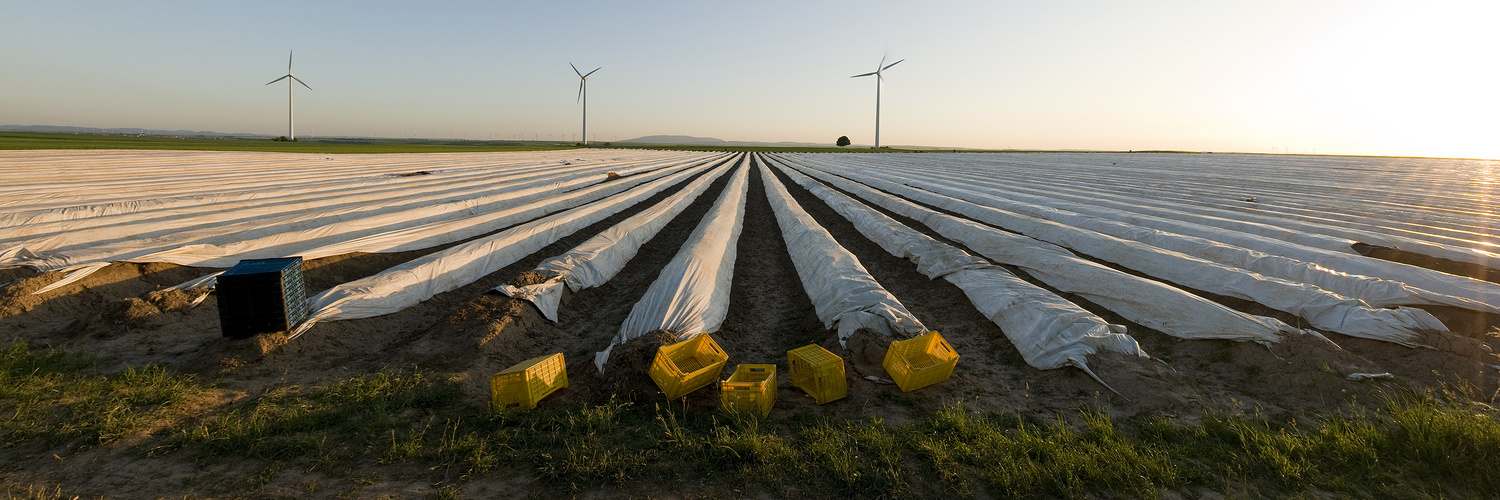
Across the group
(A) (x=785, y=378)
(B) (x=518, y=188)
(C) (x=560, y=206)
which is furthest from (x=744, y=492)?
(B) (x=518, y=188)

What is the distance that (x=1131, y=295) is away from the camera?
601 centimetres

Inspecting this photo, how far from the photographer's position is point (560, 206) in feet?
48.9

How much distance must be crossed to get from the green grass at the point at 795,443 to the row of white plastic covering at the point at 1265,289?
0.87m

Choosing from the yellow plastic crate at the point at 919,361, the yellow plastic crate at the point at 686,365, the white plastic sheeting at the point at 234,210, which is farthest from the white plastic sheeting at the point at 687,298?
the white plastic sheeting at the point at 234,210

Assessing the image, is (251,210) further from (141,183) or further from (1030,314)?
(1030,314)

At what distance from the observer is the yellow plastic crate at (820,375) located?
430cm

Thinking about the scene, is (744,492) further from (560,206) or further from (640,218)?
(560,206)

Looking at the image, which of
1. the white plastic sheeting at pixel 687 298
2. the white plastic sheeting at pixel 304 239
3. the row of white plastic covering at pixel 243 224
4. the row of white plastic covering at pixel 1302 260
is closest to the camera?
the white plastic sheeting at pixel 687 298

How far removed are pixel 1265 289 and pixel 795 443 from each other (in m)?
5.87

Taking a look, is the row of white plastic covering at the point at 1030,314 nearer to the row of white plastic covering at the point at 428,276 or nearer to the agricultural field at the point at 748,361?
the agricultural field at the point at 748,361

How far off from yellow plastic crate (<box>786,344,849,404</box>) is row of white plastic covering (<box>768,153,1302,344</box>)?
3598mm

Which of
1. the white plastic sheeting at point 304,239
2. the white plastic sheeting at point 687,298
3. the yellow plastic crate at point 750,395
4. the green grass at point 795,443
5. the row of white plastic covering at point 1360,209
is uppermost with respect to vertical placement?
the row of white plastic covering at point 1360,209

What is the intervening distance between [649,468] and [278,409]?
296 centimetres

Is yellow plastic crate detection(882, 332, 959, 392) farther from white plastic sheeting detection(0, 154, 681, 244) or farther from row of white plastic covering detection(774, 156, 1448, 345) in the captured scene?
white plastic sheeting detection(0, 154, 681, 244)
